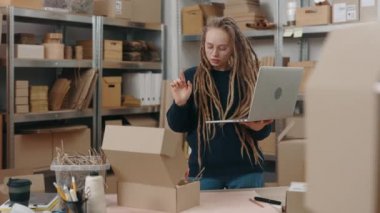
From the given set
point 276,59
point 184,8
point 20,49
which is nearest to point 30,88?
point 20,49

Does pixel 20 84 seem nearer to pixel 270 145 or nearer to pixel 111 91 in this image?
pixel 111 91

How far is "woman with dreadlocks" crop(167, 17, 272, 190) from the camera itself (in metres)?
2.17

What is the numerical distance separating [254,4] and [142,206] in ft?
9.03

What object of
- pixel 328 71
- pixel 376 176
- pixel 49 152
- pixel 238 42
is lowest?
pixel 49 152

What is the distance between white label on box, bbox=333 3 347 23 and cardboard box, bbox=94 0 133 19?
168cm

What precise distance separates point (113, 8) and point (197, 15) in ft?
2.43

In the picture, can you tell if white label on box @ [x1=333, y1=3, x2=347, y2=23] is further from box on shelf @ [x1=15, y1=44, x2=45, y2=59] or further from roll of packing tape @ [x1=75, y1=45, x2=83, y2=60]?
box on shelf @ [x1=15, y1=44, x2=45, y2=59]

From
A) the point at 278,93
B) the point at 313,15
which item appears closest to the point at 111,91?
the point at 313,15

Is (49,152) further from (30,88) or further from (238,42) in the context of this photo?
(238,42)

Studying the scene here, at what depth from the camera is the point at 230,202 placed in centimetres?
184

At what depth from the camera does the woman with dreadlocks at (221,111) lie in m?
2.17

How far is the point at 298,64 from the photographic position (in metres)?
3.70

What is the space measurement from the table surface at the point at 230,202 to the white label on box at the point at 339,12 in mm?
1904

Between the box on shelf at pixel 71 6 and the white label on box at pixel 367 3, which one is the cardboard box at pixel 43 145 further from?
the white label on box at pixel 367 3
